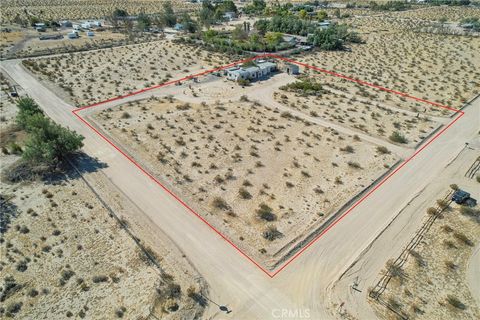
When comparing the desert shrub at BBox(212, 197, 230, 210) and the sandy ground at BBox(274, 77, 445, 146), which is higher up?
the sandy ground at BBox(274, 77, 445, 146)

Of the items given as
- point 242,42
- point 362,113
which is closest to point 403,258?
point 362,113

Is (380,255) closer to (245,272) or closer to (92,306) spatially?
(245,272)

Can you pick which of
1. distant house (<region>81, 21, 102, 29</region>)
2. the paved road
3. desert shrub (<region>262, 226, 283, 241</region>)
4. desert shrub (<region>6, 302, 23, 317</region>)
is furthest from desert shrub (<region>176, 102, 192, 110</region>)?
distant house (<region>81, 21, 102, 29</region>)

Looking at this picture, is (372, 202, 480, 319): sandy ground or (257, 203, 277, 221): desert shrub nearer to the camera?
(372, 202, 480, 319): sandy ground

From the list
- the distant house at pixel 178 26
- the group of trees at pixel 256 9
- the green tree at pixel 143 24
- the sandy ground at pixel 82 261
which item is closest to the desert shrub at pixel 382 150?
the sandy ground at pixel 82 261

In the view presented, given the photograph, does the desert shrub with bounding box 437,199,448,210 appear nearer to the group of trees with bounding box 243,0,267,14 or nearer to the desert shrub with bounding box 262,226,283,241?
the desert shrub with bounding box 262,226,283,241

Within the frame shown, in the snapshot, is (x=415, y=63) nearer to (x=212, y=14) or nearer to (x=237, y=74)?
(x=237, y=74)

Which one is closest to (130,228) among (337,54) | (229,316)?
(229,316)

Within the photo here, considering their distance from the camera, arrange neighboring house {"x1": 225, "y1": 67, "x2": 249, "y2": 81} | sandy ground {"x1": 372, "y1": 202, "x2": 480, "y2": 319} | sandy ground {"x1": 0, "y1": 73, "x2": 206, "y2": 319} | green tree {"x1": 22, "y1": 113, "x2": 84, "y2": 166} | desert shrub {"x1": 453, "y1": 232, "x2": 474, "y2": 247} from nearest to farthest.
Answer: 1. sandy ground {"x1": 0, "y1": 73, "x2": 206, "y2": 319}
2. sandy ground {"x1": 372, "y1": 202, "x2": 480, "y2": 319}
3. desert shrub {"x1": 453, "y1": 232, "x2": 474, "y2": 247}
4. green tree {"x1": 22, "y1": 113, "x2": 84, "y2": 166}
5. neighboring house {"x1": 225, "y1": 67, "x2": 249, "y2": 81}
